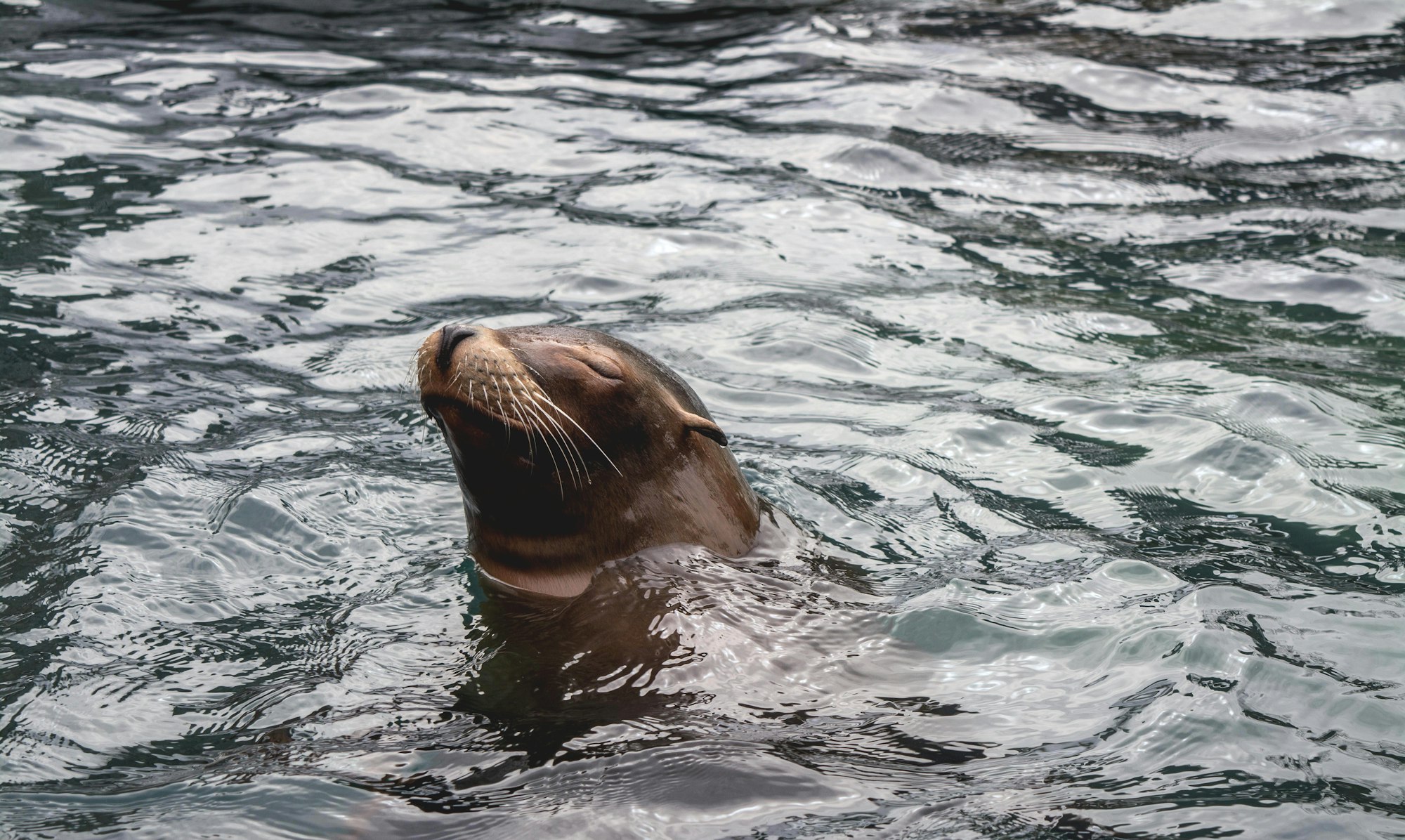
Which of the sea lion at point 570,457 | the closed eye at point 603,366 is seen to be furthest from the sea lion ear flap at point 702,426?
the closed eye at point 603,366

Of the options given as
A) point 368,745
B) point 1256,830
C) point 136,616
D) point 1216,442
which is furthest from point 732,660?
point 1216,442

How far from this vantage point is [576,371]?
421cm

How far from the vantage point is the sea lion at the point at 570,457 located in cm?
398

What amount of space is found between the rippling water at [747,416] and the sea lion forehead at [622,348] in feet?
1.72

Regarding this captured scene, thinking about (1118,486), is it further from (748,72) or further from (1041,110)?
(748,72)

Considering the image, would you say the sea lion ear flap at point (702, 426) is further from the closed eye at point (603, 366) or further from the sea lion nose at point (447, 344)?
the sea lion nose at point (447, 344)

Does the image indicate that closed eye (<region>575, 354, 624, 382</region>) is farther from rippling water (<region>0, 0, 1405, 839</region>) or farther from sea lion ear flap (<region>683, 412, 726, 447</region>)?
rippling water (<region>0, 0, 1405, 839</region>)

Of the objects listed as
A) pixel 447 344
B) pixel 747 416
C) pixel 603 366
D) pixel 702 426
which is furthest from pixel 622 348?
pixel 747 416

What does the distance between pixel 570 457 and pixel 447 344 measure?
1.61 feet

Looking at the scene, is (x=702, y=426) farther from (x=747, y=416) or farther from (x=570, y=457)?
(x=747, y=416)

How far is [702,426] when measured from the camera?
4.32 meters

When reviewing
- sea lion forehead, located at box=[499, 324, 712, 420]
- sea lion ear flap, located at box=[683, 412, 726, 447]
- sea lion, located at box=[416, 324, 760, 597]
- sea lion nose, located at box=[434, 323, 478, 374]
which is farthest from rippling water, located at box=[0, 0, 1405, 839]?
sea lion nose, located at box=[434, 323, 478, 374]

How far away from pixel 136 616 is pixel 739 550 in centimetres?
172

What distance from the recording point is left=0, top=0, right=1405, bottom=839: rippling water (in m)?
3.40
